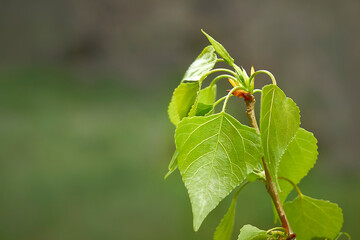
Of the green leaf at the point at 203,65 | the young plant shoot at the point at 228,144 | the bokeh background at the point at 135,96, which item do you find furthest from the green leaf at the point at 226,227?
the bokeh background at the point at 135,96

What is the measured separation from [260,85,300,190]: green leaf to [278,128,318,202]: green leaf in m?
0.09

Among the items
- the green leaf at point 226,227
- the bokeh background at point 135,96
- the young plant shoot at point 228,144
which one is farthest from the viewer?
the bokeh background at point 135,96

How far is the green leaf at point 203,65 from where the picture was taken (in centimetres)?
43

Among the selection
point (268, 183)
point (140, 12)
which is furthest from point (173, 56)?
point (268, 183)

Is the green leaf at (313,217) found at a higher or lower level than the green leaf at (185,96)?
lower

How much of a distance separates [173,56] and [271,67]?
409mm

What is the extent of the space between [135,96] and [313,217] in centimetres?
123

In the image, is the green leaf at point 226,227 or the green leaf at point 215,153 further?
the green leaf at point 226,227

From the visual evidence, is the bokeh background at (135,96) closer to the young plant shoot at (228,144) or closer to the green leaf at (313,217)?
the green leaf at (313,217)

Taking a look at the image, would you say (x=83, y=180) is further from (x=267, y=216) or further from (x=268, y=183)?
(x=268, y=183)

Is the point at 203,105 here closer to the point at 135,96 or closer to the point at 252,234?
the point at 252,234

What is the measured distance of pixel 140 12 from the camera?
64.4 inches

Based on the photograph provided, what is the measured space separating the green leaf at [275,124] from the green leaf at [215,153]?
0.01 metres

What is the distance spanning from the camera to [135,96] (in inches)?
65.1
